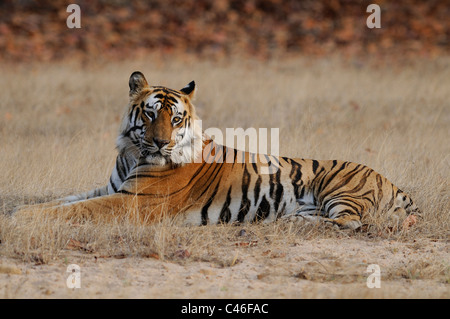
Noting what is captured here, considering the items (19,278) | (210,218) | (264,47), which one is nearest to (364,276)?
(210,218)

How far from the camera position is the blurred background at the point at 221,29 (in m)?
16.5

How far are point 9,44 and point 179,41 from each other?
4.17m

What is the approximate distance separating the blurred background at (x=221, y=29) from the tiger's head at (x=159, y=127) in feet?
32.9

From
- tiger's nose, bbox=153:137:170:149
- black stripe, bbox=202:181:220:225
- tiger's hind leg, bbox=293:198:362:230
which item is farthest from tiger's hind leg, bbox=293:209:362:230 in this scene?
tiger's nose, bbox=153:137:170:149

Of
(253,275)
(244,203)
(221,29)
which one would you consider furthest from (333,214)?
(221,29)

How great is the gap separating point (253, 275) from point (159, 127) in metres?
1.74

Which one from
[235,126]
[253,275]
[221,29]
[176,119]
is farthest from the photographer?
[221,29]

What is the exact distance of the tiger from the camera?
582 cm

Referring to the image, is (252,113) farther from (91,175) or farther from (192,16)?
(192,16)

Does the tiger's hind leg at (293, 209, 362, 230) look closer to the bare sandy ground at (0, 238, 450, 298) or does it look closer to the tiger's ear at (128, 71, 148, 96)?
the bare sandy ground at (0, 238, 450, 298)

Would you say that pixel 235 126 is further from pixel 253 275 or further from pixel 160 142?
pixel 253 275

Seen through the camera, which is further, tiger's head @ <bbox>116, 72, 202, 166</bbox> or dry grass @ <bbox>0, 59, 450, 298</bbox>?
tiger's head @ <bbox>116, 72, 202, 166</bbox>

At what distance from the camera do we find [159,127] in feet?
19.1

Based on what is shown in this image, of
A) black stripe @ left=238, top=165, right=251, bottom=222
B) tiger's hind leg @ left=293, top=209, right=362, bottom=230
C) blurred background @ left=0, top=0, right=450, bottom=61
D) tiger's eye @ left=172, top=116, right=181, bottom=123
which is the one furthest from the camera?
blurred background @ left=0, top=0, right=450, bottom=61
